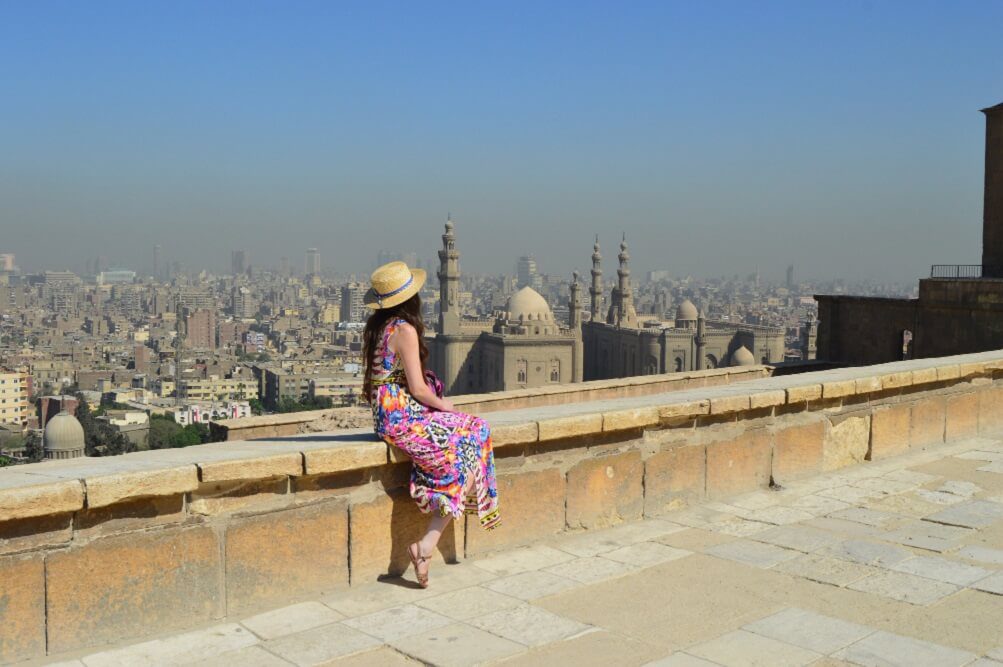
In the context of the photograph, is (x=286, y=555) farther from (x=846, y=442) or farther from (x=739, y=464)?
(x=846, y=442)

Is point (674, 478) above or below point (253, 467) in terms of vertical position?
below

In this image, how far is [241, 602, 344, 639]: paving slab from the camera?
2.49 metres

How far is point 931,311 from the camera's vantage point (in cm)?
1183

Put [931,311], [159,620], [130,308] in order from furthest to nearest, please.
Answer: [130,308] < [931,311] < [159,620]

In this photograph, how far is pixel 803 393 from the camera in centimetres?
434

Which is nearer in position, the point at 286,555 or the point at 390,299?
the point at 286,555

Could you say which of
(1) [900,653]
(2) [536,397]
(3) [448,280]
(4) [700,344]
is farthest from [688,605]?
(4) [700,344]

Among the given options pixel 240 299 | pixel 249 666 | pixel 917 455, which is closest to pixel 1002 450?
pixel 917 455

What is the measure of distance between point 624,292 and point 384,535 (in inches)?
2247

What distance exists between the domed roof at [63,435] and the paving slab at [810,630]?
14448mm

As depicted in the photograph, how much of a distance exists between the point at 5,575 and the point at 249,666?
573mm

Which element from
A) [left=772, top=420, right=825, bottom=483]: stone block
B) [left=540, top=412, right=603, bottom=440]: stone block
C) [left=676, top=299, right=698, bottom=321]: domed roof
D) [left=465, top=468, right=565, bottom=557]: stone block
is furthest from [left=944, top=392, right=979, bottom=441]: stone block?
[left=676, top=299, right=698, bottom=321]: domed roof

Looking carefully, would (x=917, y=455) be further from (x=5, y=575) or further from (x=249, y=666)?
(x=5, y=575)

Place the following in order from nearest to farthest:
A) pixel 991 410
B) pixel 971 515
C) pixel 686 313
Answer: pixel 971 515 < pixel 991 410 < pixel 686 313
